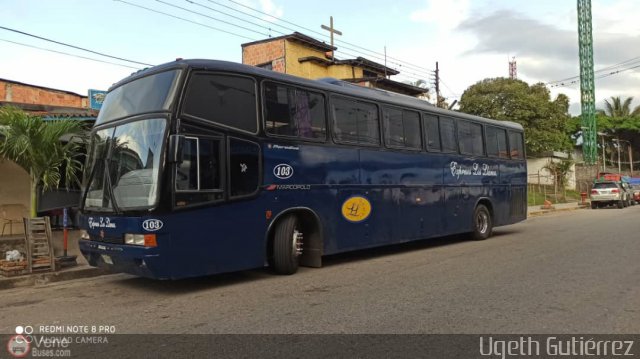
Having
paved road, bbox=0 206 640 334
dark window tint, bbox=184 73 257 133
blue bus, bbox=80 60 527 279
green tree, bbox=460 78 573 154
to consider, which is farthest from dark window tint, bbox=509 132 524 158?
green tree, bbox=460 78 573 154

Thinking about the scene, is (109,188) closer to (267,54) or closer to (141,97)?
(141,97)

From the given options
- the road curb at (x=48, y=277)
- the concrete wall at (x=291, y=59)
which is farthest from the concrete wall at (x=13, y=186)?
the concrete wall at (x=291, y=59)

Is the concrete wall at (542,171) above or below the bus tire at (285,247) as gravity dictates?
above

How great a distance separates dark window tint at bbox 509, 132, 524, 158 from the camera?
15.1 meters

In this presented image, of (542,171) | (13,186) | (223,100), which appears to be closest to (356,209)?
(223,100)

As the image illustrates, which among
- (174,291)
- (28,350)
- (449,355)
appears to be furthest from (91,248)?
(449,355)

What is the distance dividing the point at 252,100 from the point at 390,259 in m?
4.45

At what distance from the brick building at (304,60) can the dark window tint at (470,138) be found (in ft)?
53.1

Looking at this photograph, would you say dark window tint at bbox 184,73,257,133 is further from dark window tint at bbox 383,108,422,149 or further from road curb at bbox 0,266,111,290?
road curb at bbox 0,266,111,290

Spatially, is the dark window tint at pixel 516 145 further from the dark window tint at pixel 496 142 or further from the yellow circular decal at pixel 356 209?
the yellow circular decal at pixel 356 209

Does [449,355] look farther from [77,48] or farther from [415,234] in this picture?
[77,48]

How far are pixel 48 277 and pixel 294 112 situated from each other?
16.0 ft

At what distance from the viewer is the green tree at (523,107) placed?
42.5 m

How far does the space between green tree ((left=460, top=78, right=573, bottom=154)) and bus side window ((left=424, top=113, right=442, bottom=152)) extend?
108 feet
